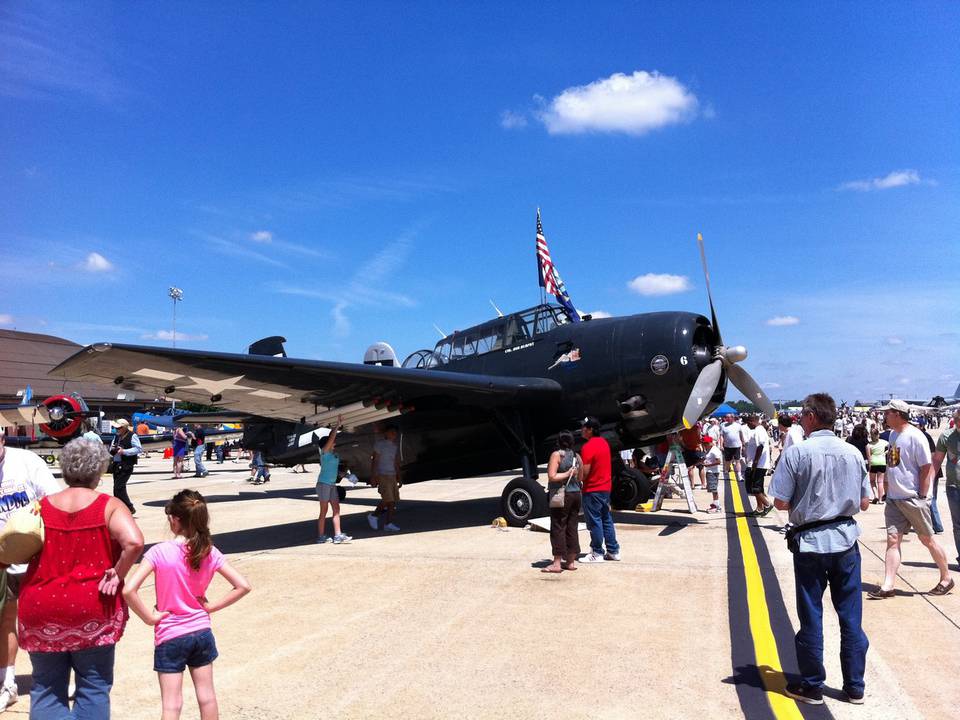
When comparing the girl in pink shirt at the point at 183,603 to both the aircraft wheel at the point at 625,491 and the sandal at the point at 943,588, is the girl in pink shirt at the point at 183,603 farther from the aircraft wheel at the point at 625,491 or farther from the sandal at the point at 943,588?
the aircraft wheel at the point at 625,491

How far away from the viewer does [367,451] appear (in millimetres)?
12375

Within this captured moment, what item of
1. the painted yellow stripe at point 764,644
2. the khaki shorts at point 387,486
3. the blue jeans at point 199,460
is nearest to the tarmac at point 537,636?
the painted yellow stripe at point 764,644

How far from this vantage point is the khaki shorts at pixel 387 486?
419 inches

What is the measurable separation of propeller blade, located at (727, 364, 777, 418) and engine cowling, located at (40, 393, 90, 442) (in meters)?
17.8

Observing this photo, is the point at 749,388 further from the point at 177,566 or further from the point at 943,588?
the point at 177,566

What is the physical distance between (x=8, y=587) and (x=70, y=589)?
5.40 ft

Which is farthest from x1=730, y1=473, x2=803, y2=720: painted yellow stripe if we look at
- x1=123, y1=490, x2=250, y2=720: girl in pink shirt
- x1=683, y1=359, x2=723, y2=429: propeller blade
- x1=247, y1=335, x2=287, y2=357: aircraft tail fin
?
x1=247, y1=335, x2=287, y2=357: aircraft tail fin

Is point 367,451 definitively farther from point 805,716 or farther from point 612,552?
point 805,716

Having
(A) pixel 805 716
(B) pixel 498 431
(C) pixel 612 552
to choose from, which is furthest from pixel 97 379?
(A) pixel 805 716

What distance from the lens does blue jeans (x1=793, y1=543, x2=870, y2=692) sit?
3869 mm

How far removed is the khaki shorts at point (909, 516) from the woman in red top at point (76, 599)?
6280mm

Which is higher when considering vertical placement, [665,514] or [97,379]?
[97,379]

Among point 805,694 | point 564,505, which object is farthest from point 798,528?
point 564,505

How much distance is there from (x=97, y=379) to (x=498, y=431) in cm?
A: 621
